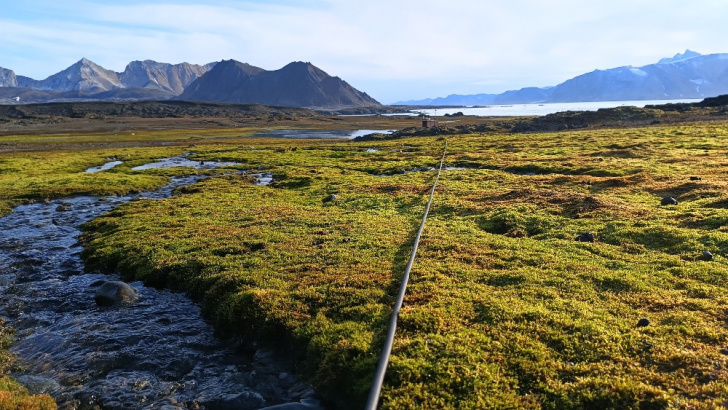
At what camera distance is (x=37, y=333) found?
14.4 meters

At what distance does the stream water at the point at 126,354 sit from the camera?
10891 mm

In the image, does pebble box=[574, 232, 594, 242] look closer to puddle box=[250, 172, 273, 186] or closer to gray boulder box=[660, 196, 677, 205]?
gray boulder box=[660, 196, 677, 205]

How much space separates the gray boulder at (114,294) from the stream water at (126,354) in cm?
30

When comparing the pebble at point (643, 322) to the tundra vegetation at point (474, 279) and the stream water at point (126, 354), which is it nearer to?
the tundra vegetation at point (474, 279)

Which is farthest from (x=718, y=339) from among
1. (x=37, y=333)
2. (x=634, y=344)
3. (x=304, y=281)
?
(x=37, y=333)

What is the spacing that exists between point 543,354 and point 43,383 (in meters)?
13.3

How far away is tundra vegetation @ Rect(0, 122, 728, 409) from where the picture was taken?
958cm

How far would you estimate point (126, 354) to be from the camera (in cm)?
1302

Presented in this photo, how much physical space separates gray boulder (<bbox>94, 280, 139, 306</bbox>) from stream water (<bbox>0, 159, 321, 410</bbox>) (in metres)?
0.30

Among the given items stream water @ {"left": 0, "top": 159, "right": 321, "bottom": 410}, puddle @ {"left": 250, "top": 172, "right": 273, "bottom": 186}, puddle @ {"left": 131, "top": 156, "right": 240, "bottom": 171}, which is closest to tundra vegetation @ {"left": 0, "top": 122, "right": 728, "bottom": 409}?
stream water @ {"left": 0, "top": 159, "right": 321, "bottom": 410}

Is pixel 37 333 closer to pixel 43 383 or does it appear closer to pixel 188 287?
pixel 43 383

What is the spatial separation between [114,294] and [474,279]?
14271mm

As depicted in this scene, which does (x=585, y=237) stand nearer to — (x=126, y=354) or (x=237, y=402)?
(x=237, y=402)

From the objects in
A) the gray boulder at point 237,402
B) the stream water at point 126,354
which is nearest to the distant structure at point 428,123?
the stream water at point 126,354
